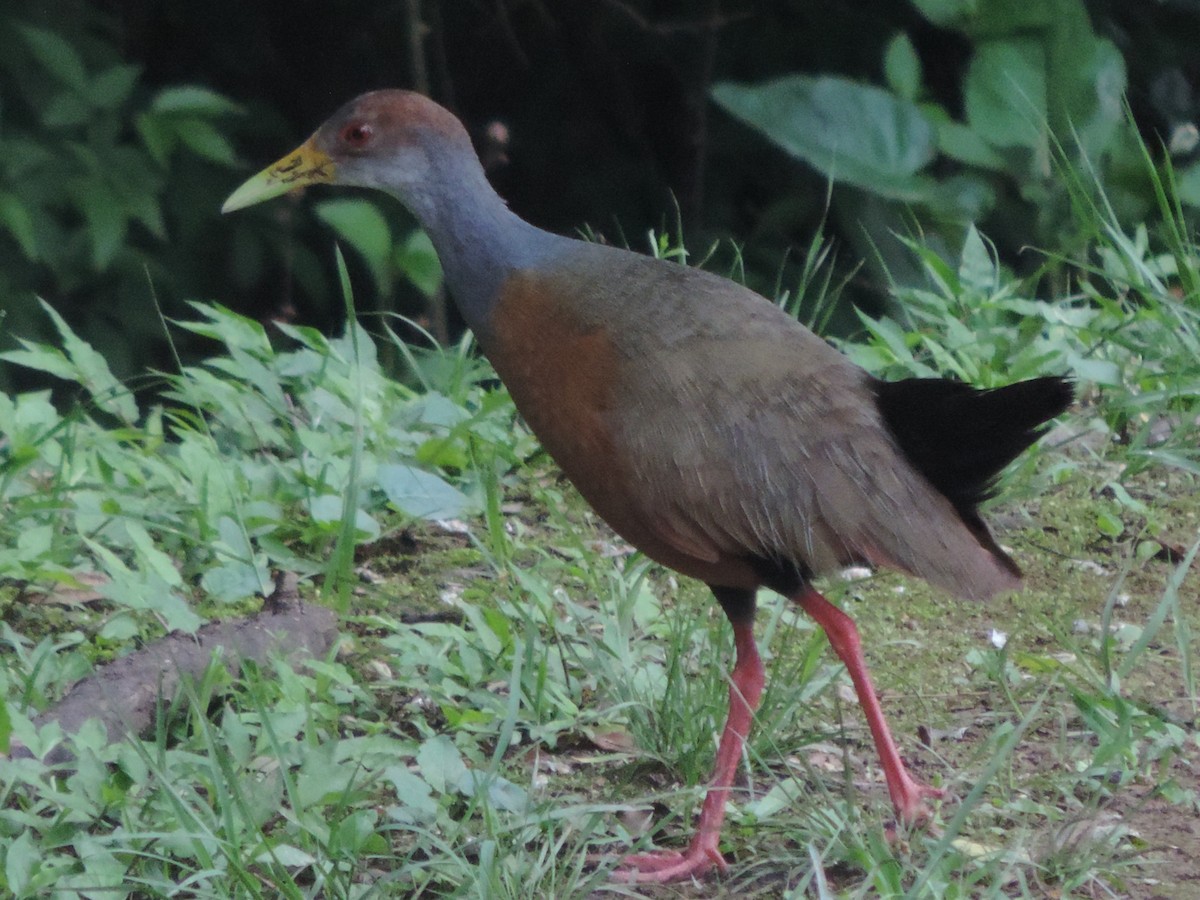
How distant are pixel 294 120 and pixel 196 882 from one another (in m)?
5.22

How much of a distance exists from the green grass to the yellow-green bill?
1.99ft

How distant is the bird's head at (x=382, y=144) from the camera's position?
3.37 m

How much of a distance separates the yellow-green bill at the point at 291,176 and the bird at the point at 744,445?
648mm

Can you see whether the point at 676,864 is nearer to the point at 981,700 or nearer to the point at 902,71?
the point at 981,700

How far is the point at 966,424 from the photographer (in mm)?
2924

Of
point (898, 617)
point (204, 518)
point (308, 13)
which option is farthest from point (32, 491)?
point (308, 13)

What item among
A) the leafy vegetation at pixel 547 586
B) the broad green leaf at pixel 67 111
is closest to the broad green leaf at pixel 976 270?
the leafy vegetation at pixel 547 586

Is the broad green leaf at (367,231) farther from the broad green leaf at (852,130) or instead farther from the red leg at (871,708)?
the red leg at (871,708)

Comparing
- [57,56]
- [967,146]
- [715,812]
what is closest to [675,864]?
[715,812]

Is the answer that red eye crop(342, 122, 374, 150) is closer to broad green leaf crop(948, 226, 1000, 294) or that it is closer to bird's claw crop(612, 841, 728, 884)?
bird's claw crop(612, 841, 728, 884)

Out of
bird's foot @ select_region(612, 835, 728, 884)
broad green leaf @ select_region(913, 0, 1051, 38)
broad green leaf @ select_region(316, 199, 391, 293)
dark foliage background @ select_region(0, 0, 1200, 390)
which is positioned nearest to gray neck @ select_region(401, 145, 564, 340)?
bird's foot @ select_region(612, 835, 728, 884)

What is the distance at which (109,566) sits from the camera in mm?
3396

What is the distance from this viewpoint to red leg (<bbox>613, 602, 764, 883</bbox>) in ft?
8.89

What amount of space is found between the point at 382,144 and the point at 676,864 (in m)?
1.56
